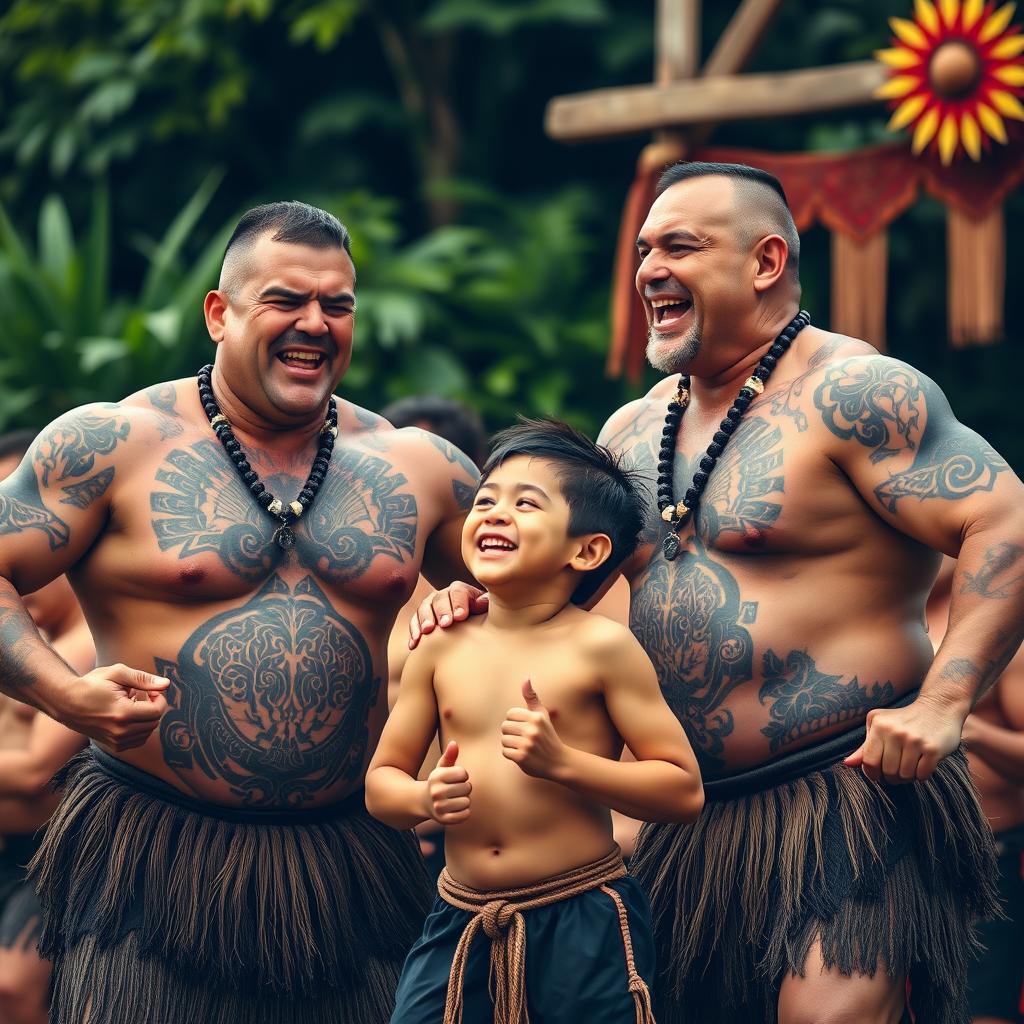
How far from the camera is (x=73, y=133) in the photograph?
34.6 ft

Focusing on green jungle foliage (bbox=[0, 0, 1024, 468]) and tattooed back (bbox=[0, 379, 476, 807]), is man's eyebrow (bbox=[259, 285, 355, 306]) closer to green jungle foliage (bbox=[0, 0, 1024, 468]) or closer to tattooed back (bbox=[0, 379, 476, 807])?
tattooed back (bbox=[0, 379, 476, 807])

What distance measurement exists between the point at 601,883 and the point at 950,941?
0.81 m

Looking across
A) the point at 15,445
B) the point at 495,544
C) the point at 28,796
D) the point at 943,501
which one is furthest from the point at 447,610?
the point at 15,445

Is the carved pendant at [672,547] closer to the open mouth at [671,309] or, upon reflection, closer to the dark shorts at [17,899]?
the open mouth at [671,309]

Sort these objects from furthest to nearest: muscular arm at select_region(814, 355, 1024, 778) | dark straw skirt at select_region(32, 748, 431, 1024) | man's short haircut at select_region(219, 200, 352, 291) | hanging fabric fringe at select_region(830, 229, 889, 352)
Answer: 1. hanging fabric fringe at select_region(830, 229, 889, 352)
2. man's short haircut at select_region(219, 200, 352, 291)
3. dark straw skirt at select_region(32, 748, 431, 1024)
4. muscular arm at select_region(814, 355, 1024, 778)

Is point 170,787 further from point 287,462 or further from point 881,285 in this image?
point 881,285

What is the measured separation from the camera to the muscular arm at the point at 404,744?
3430mm

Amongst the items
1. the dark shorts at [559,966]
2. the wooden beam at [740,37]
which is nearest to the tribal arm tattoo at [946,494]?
the dark shorts at [559,966]

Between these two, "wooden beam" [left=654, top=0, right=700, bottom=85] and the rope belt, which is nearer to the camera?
the rope belt

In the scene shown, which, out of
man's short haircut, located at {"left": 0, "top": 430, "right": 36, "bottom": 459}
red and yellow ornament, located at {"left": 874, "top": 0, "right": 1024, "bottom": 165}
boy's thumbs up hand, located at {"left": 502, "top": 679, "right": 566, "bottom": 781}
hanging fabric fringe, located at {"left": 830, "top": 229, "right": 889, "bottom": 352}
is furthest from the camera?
hanging fabric fringe, located at {"left": 830, "top": 229, "right": 889, "bottom": 352}

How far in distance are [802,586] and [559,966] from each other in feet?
3.12

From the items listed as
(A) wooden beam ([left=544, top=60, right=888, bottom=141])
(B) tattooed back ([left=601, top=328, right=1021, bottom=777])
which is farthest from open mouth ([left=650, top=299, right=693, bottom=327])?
(A) wooden beam ([left=544, top=60, right=888, bottom=141])

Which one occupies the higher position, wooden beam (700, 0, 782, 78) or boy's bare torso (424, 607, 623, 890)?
wooden beam (700, 0, 782, 78)

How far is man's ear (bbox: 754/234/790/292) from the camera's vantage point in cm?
403
